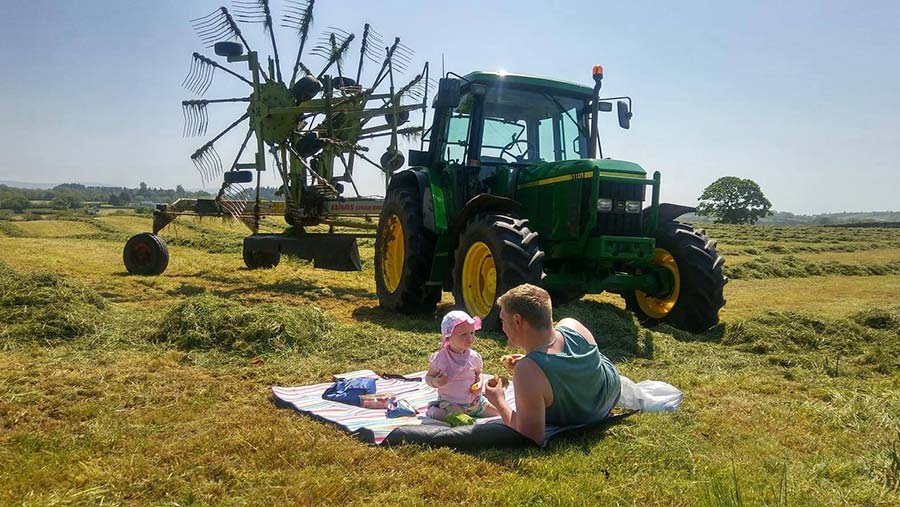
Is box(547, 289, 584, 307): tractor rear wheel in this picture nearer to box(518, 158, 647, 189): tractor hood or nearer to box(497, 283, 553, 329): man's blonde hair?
box(518, 158, 647, 189): tractor hood

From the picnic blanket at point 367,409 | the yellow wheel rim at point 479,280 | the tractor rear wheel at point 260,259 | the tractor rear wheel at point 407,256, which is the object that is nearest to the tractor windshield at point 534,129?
the tractor rear wheel at point 407,256

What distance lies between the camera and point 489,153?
305 inches

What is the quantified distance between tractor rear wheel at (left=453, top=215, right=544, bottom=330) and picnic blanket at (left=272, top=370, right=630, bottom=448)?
182 centimetres

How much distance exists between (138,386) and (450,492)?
101 inches

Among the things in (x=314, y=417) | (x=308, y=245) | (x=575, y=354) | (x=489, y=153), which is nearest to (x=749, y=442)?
(x=575, y=354)

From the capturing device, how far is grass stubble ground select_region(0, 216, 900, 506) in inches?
117

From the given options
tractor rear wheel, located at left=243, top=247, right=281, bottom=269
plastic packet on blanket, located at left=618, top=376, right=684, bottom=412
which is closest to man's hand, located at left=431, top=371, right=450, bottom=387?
plastic packet on blanket, located at left=618, top=376, right=684, bottom=412

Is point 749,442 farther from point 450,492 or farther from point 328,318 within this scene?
point 328,318

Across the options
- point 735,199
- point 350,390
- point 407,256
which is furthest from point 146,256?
point 735,199

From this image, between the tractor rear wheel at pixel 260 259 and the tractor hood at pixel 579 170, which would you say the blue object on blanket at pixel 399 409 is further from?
the tractor rear wheel at pixel 260 259

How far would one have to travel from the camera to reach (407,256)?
8.03 m

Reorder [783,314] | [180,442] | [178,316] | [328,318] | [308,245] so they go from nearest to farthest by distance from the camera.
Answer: [180,442]
[178,316]
[328,318]
[783,314]
[308,245]

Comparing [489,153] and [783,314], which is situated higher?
[489,153]

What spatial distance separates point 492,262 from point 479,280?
1.29ft
